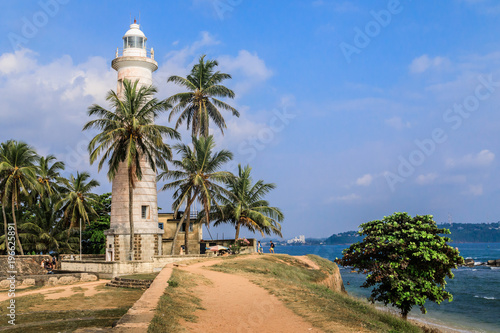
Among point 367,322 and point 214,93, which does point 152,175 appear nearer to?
point 214,93

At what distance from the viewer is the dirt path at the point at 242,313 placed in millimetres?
11547

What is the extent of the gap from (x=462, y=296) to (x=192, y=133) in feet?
105

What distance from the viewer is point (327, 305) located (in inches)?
583

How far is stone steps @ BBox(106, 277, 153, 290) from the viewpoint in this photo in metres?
24.3

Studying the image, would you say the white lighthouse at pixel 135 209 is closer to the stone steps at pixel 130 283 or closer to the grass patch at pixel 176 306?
the stone steps at pixel 130 283

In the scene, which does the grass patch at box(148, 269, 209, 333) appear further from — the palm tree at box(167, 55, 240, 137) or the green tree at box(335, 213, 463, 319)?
the palm tree at box(167, 55, 240, 137)

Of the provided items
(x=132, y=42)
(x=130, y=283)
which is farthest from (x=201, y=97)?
(x=130, y=283)

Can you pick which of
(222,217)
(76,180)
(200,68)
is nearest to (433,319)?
(222,217)

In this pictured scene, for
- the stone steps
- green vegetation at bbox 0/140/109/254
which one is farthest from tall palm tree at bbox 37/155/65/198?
the stone steps

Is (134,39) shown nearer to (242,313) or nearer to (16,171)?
(16,171)

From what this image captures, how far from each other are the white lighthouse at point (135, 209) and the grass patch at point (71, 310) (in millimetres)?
10854

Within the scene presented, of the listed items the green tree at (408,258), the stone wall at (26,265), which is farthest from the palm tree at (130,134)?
the green tree at (408,258)

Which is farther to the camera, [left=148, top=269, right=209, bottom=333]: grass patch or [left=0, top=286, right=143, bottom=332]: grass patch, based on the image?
[left=0, top=286, right=143, bottom=332]: grass patch

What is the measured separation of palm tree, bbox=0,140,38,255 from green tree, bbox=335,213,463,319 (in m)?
31.2
